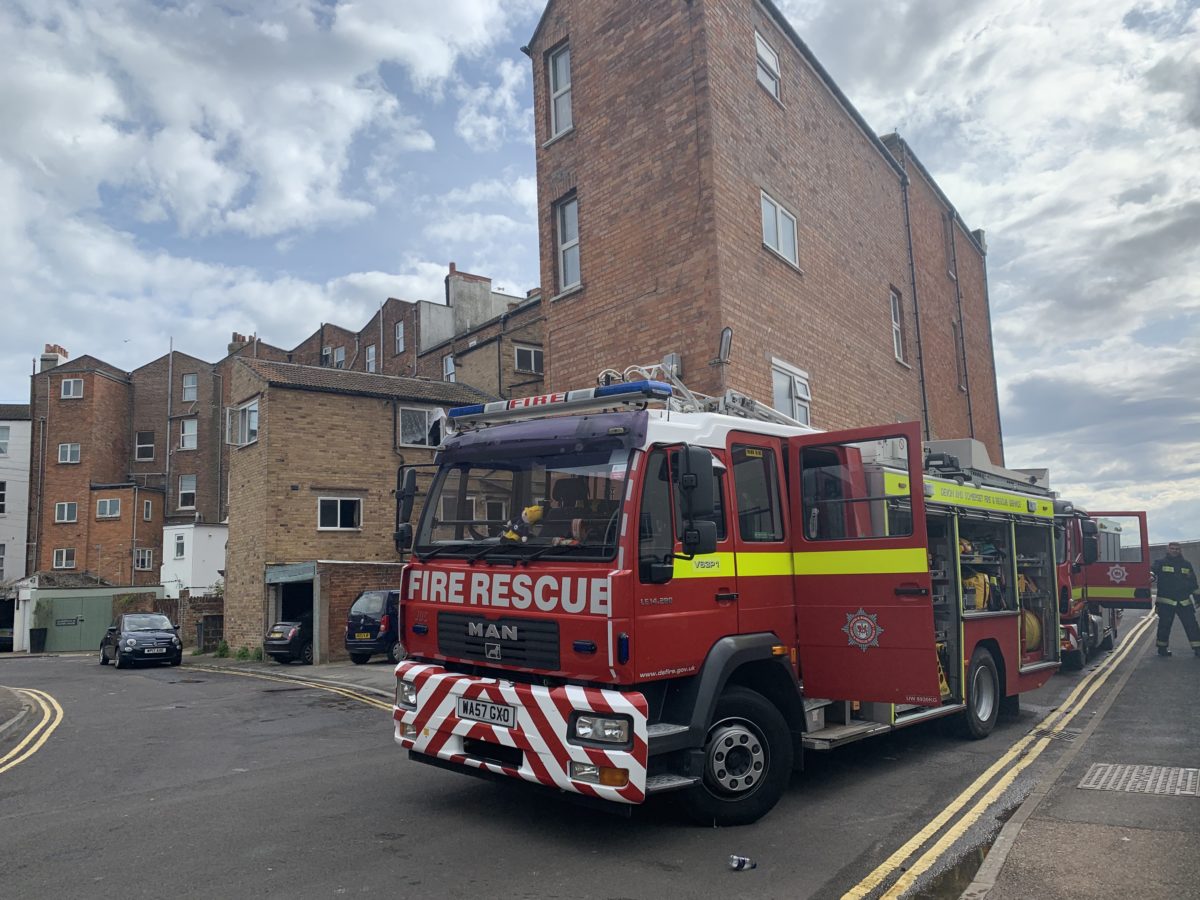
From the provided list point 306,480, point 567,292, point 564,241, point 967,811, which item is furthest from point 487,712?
point 306,480

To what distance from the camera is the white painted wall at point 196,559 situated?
36.5m

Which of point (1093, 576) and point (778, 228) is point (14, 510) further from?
point (1093, 576)

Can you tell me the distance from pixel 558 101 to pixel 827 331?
6.15m

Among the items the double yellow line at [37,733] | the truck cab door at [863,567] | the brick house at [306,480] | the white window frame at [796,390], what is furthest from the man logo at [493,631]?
the brick house at [306,480]

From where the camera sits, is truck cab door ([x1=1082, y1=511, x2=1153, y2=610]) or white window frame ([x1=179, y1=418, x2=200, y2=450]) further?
white window frame ([x1=179, y1=418, x2=200, y2=450])

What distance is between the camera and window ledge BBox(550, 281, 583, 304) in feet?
46.7

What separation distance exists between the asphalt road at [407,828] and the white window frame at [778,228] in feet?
25.2

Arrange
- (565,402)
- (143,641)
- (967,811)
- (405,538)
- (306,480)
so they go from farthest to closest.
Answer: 1. (306,480)
2. (143,641)
3. (405,538)
4. (565,402)
5. (967,811)

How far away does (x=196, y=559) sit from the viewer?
1441 inches

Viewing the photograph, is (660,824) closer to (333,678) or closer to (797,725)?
(797,725)

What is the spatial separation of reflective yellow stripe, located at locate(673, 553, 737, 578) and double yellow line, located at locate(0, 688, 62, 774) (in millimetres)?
7263

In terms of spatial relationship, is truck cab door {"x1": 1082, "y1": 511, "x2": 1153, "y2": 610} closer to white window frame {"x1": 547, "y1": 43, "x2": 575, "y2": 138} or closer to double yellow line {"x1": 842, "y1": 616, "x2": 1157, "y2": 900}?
double yellow line {"x1": 842, "y1": 616, "x2": 1157, "y2": 900}

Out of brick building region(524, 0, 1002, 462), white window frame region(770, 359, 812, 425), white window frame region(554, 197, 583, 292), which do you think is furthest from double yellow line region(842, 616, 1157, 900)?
white window frame region(554, 197, 583, 292)

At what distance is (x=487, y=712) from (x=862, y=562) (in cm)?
298
